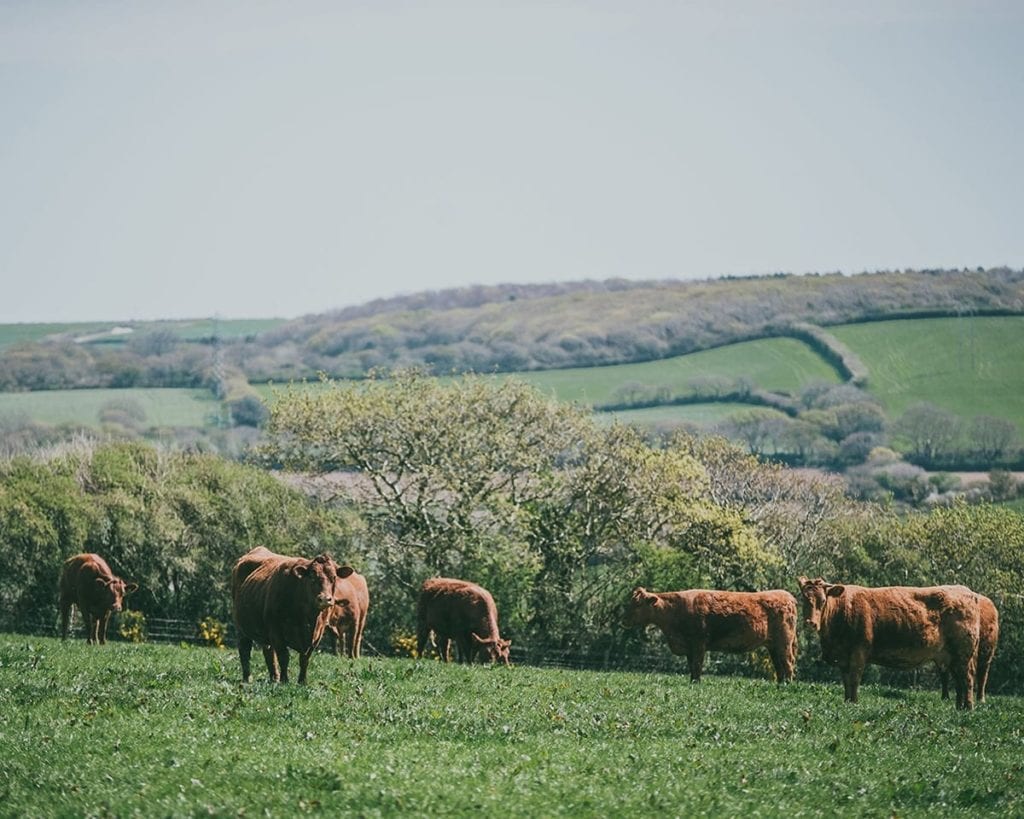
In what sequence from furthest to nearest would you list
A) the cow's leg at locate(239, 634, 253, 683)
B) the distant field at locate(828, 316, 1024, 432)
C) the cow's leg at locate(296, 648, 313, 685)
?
the distant field at locate(828, 316, 1024, 432)
the cow's leg at locate(239, 634, 253, 683)
the cow's leg at locate(296, 648, 313, 685)

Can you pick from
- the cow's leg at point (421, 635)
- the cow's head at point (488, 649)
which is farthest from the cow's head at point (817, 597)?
the cow's leg at point (421, 635)

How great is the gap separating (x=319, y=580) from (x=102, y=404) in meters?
142

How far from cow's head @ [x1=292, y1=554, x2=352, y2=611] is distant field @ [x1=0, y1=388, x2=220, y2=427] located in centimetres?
13032

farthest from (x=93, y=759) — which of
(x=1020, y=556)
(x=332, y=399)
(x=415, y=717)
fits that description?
(x=1020, y=556)

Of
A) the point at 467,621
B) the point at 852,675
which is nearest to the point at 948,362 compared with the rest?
the point at 467,621

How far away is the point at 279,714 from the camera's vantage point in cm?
2267

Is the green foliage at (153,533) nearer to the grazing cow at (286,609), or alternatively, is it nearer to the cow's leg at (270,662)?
the grazing cow at (286,609)

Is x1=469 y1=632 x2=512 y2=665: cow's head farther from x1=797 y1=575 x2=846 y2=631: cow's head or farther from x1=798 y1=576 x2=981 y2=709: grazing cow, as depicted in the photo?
x1=798 y1=576 x2=981 y2=709: grazing cow

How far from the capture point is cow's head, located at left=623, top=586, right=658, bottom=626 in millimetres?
38281

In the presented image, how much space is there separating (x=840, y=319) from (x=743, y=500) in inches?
4307

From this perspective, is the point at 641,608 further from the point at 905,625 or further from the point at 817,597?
the point at 905,625

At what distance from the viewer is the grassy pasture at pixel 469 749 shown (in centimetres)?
1745

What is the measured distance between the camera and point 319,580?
2706 centimetres

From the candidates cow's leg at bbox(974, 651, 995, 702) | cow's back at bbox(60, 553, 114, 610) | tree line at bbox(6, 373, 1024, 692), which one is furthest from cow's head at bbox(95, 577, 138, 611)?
cow's leg at bbox(974, 651, 995, 702)
